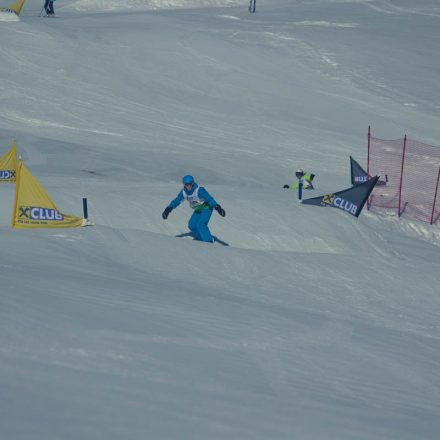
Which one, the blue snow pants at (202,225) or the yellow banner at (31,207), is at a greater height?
the yellow banner at (31,207)

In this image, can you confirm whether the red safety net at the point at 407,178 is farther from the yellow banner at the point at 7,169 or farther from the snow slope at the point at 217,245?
the yellow banner at the point at 7,169

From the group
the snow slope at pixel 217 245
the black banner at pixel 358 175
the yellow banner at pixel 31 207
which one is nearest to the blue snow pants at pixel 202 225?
the snow slope at pixel 217 245

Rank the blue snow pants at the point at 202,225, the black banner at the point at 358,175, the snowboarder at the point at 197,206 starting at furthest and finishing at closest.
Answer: the black banner at the point at 358,175 < the blue snow pants at the point at 202,225 < the snowboarder at the point at 197,206

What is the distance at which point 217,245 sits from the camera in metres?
10.5

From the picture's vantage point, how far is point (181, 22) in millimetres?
27656

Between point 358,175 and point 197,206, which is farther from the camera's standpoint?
point 358,175

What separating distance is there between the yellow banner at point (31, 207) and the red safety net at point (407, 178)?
6870mm

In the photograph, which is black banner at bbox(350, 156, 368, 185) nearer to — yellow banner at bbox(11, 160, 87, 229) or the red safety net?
the red safety net

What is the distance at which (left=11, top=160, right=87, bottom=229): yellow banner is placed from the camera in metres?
9.51

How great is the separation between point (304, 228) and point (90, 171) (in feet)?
16.3

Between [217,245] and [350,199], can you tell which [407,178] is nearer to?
[350,199]

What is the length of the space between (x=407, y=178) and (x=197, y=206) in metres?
7.15

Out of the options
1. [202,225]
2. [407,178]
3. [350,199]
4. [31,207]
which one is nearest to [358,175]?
[407,178]

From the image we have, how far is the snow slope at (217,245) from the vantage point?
4746 millimetres
